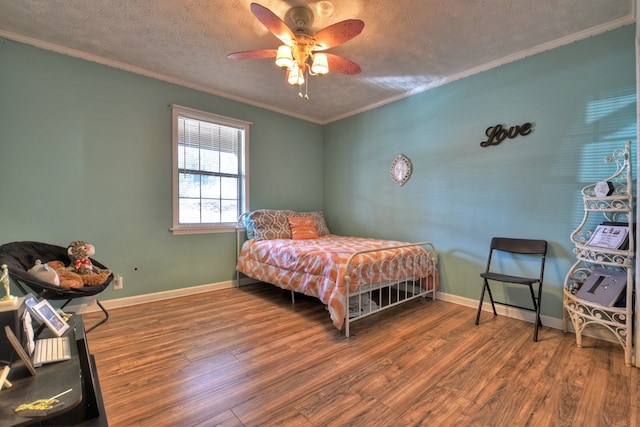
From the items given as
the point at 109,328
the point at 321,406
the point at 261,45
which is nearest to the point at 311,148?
the point at 261,45

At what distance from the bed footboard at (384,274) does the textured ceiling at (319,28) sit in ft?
6.11

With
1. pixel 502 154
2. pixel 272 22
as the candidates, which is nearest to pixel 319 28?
pixel 272 22

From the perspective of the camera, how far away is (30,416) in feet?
2.56

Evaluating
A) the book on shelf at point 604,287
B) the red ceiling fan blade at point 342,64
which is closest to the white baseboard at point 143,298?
the red ceiling fan blade at point 342,64

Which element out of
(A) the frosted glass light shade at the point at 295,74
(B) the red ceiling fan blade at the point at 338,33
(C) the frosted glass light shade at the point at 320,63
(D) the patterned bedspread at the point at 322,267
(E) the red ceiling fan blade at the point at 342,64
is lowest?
(D) the patterned bedspread at the point at 322,267

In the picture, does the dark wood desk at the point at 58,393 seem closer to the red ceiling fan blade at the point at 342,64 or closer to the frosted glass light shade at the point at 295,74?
the frosted glass light shade at the point at 295,74

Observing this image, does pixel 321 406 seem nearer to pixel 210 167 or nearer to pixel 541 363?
pixel 541 363

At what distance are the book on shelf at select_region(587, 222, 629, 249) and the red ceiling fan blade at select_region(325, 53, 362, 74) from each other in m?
2.23

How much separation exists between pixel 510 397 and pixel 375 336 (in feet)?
3.21

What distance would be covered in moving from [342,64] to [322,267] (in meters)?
1.71

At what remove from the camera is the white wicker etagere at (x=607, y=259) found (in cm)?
199

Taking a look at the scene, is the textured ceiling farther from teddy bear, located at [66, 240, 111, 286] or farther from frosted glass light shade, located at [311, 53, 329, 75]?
teddy bear, located at [66, 240, 111, 286]

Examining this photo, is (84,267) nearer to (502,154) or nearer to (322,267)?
(322,267)

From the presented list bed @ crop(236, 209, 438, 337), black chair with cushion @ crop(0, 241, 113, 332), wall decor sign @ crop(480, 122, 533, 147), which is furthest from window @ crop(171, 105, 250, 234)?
wall decor sign @ crop(480, 122, 533, 147)
